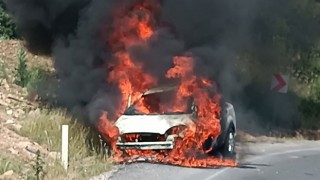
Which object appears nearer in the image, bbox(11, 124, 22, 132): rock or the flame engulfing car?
the flame engulfing car

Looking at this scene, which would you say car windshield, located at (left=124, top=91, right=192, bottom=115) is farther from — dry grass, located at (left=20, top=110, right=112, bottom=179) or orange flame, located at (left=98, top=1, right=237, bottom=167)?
dry grass, located at (left=20, top=110, right=112, bottom=179)

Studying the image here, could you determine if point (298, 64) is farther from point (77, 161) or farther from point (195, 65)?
point (77, 161)

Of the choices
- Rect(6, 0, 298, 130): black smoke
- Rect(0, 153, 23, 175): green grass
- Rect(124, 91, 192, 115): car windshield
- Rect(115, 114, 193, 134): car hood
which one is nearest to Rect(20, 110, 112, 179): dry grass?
Rect(0, 153, 23, 175): green grass

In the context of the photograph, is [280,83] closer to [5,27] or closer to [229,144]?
[229,144]

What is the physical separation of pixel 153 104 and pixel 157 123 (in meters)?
1.07

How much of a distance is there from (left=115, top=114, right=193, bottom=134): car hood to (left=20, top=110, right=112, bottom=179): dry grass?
2.91 feet

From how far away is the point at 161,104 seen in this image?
15672mm

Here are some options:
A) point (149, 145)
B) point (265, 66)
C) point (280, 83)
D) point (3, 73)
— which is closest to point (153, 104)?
point (149, 145)

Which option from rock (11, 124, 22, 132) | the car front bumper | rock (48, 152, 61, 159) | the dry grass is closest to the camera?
the dry grass

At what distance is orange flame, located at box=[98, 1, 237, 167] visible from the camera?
1484 centimetres

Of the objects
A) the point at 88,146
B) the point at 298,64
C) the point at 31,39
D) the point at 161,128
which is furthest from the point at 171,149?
the point at 298,64

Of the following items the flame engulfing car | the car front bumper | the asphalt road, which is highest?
the flame engulfing car

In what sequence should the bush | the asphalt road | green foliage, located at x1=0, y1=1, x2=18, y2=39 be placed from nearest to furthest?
the asphalt road
the bush
green foliage, located at x1=0, y1=1, x2=18, y2=39

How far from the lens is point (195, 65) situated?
15883mm
